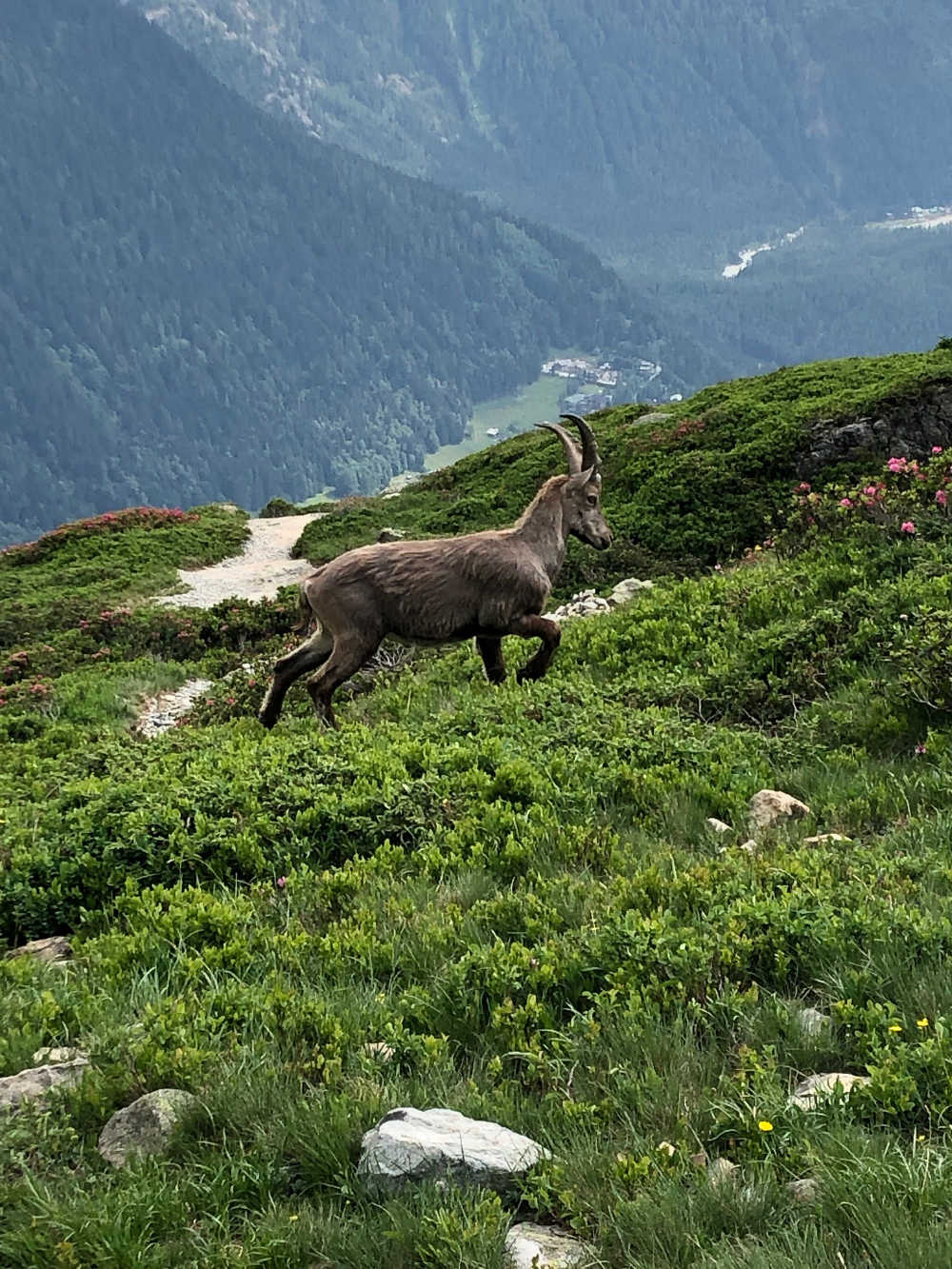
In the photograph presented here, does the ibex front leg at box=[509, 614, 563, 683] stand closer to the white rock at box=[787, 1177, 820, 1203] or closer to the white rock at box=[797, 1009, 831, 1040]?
the white rock at box=[797, 1009, 831, 1040]

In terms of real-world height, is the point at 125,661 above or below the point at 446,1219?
below

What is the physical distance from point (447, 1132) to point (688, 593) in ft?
35.6

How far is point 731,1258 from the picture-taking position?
330cm

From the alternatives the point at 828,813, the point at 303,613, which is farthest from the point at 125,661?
the point at 828,813

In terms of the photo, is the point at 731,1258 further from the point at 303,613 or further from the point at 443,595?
the point at 303,613

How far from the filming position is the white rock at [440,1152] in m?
3.85

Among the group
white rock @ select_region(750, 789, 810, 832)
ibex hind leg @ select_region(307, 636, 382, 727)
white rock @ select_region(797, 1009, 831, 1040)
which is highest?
white rock @ select_region(797, 1009, 831, 1040)

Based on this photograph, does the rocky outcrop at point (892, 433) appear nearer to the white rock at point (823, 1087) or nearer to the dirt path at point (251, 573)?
the dirt path at point (251, 573)

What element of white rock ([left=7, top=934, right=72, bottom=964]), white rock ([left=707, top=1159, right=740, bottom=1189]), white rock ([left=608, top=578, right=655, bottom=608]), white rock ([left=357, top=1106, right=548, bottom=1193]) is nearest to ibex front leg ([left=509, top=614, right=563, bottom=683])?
white rock ([left=7, top=934, right=72, bottom=964])

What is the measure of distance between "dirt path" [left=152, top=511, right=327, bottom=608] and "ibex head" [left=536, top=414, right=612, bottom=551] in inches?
675

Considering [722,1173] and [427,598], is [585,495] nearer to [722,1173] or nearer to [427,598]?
[427,598]

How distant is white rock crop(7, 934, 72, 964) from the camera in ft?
22.0

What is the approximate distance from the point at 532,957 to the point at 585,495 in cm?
818

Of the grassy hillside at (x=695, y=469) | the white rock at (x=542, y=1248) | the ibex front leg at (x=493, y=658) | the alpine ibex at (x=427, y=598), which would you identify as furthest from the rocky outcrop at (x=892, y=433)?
the white rock at (x=542, y=1248)
